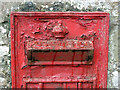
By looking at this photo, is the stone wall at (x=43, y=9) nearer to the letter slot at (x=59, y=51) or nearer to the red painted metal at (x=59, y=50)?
the red painted metal at (x=59, y=50)

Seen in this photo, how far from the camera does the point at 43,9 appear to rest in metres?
1.02

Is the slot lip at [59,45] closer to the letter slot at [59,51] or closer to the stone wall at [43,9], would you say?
the letter slot at [59,51]

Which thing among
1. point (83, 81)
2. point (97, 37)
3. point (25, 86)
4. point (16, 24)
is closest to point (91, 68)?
point (83, 81)

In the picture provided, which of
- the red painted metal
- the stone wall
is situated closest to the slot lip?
the red painted metal

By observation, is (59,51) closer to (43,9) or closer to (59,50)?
(59,50)

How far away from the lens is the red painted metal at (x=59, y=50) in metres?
0.98

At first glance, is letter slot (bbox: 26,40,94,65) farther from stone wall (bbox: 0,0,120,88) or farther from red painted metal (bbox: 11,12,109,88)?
stone wall (bbox: 0,0,120,88)

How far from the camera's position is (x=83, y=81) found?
3.37 feet

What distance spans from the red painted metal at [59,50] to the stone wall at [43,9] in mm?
56

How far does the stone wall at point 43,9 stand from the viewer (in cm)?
102

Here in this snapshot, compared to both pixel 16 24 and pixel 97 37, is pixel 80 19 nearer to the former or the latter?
pixel 97 37

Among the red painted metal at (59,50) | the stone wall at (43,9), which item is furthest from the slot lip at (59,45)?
the stone wall at (43,9)

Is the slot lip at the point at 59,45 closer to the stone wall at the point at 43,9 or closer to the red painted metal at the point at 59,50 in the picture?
the red painted metal at the point at 59,50

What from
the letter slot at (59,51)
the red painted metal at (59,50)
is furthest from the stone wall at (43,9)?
the letter slot at (59,51)
